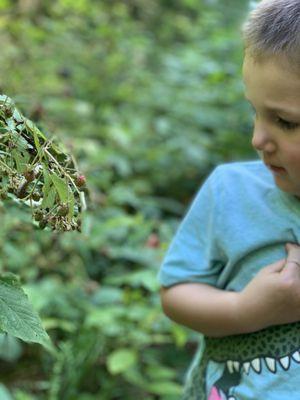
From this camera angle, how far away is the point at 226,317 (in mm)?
1314

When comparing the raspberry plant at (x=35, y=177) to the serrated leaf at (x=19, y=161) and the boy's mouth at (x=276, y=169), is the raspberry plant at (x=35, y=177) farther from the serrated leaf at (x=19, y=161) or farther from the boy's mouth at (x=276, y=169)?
the boy's mouth at (x=276, y=169)

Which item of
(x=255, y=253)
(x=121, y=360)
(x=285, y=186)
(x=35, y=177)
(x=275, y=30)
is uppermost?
(x=275, y=30)

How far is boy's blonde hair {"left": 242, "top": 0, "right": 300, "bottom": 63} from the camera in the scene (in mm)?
1137

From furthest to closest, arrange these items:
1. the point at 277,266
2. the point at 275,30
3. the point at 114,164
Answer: the point at 114,164
the point at 277,266
the point at 275,30

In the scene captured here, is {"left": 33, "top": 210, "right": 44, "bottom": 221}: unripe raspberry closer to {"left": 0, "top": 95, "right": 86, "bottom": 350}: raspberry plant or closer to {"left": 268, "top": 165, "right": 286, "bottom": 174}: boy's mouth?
{"left": 0, "top": 95, "right": 86, "bottom": 350}: raspberry plant

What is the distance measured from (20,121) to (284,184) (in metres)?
0.46

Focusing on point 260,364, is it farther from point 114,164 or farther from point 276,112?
point 114,164

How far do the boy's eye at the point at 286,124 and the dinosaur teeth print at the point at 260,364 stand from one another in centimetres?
37

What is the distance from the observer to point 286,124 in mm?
1178

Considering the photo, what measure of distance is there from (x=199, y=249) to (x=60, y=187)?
1.56ft

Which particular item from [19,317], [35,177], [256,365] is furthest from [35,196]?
[256,365]

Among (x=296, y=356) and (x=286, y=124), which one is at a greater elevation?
(x=286, y=124)

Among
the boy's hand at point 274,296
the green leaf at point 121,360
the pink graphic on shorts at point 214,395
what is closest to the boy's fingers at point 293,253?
the boy's hand at point 274,296

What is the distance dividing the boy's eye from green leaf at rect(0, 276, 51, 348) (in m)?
0.47
